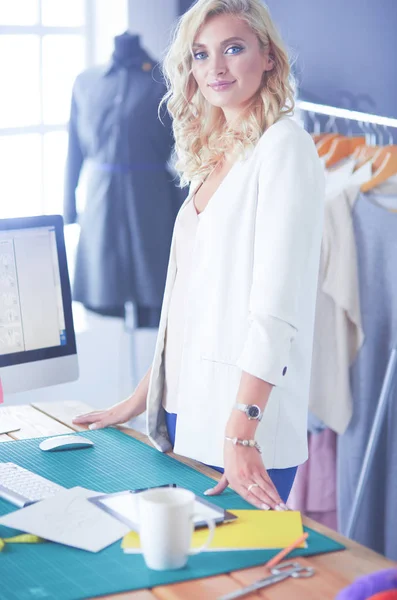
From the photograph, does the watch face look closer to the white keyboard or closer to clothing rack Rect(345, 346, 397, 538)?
the white keyboard

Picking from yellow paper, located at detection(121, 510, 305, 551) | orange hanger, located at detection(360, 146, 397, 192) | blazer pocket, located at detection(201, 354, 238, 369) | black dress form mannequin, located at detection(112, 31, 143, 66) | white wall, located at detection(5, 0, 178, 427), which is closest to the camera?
yellow paper, located at detection(121, 510, 305, 551)

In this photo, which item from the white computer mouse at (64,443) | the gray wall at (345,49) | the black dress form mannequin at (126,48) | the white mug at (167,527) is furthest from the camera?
the black dress form mannequin at (126,48)

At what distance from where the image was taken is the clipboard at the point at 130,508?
54.9 inches

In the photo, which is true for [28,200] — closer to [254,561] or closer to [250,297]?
[250,297]

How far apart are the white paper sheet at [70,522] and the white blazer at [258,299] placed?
0.36 meters

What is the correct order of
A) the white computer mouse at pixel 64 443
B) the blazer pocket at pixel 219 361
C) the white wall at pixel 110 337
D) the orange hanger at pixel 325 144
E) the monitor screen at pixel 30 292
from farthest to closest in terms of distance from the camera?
the white wall at pixel 110 337
the orange hanger at pixel 325 144
the monitor screen at pixel 30 292
the white computer mouse at pixel 64 443
the blazer pocket at pixel 219 361

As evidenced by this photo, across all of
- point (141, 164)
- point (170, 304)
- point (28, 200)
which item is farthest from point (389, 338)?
point (28, 200)

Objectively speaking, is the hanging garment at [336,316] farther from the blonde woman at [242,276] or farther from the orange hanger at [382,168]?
the blonde woman at [242,276]

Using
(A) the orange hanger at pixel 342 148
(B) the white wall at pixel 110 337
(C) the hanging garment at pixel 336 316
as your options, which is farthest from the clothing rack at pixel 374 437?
(B) the white wall at pixel 110 337

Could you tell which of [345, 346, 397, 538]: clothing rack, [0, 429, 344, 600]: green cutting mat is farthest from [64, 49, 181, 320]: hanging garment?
[0, 429, 344, 600]: green cutting mat

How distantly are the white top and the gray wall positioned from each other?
152 centimetres

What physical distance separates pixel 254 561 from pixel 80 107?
292 cm

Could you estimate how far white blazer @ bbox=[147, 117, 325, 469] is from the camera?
1.60 meters

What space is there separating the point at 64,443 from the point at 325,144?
5.59 ft
